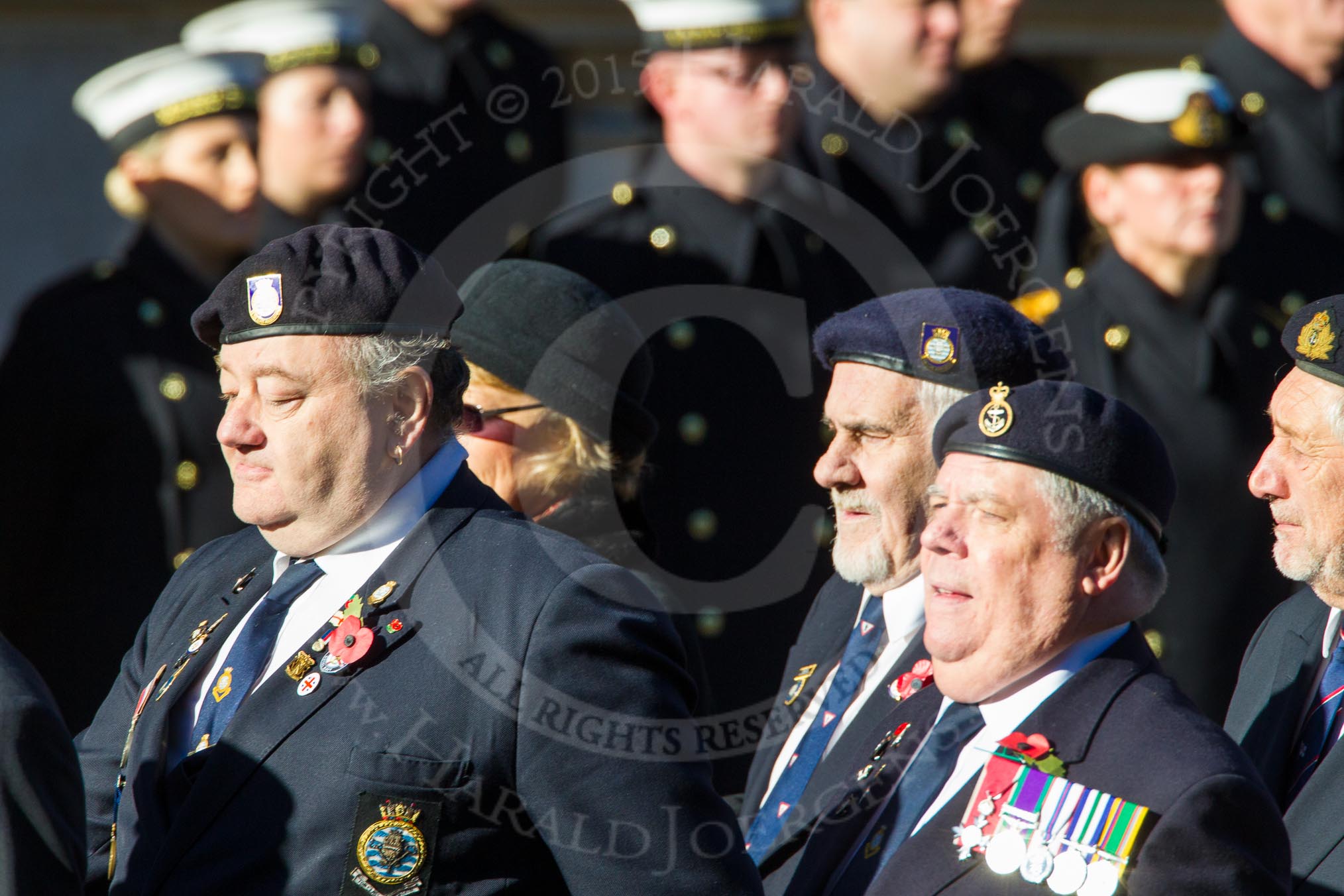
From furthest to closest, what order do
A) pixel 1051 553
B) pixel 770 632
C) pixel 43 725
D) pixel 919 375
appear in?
1. pixel 770 632
2. pixel 919 375
3. pixel 1051 553
4. pixel 43 725

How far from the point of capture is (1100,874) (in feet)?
7.65

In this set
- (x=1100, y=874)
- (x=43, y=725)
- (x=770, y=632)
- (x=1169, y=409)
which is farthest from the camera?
(x=1169, y=409)

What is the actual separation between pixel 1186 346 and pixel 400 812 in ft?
9.87

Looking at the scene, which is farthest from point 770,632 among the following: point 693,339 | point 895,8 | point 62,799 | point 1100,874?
point 62,799

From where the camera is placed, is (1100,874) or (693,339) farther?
(693,339)

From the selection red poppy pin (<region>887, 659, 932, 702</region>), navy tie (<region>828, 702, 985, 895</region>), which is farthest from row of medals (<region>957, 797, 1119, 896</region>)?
red poppy pin (<region>887, 659, 932, 702</region>)

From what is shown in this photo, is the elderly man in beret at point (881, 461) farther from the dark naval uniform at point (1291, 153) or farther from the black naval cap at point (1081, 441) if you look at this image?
the dark naval uniform at point (1291, 153)

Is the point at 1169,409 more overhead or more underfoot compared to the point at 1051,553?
more underfoot

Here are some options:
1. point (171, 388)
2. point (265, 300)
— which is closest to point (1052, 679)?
point (265, 300)

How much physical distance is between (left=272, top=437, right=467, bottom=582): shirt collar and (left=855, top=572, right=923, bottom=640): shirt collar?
0.94 meters

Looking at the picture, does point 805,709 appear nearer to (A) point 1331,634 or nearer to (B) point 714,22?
(A) point 1331,634

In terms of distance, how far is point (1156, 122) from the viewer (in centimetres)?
466

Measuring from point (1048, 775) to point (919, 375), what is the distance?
1.01m

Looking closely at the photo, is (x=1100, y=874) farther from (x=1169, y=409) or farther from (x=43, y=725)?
(x=1169, y=409)
